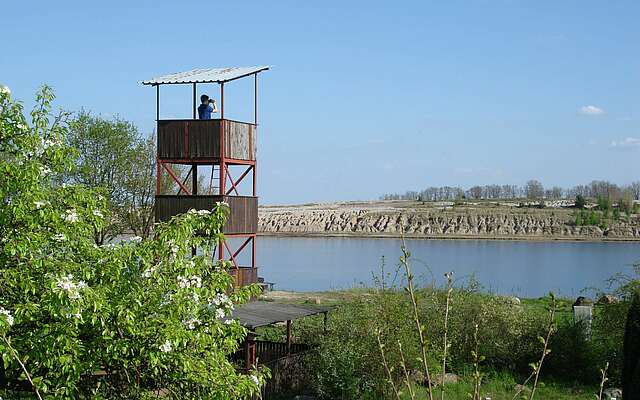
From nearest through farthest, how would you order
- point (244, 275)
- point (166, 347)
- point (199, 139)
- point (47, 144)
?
1. point (166, 347)
2. point (47, 144)
3. point (244, 275)
4. point (199, 139)

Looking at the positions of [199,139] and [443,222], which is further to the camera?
[443,222]

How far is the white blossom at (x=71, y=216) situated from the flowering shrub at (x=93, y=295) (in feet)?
0.04

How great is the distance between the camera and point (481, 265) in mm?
52656

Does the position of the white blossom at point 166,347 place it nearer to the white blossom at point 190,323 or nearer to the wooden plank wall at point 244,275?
the white blossom at point 190,323

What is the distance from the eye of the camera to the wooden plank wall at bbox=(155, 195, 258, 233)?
23000mm

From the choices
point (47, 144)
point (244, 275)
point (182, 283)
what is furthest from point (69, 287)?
point (244, 275)

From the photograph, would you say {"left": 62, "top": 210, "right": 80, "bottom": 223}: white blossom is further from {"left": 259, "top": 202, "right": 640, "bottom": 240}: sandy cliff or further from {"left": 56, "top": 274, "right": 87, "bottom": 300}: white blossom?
{"left": 259, "top": 202, "right": 640, "bottom": 240}: sandy cliff

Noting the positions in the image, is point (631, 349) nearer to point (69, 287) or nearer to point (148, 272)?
point (148, 272)

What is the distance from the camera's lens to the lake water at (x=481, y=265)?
40469mm

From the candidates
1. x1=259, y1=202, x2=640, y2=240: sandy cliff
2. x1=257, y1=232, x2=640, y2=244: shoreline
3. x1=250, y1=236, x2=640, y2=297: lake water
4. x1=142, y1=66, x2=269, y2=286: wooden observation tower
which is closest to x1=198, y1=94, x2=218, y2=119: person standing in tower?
x1=142, y1=66, x2=269, y2=286: wooden observation tower

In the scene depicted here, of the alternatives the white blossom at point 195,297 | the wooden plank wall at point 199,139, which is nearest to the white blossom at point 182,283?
the white blossom at point 195,297

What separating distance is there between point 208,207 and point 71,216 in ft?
48.0

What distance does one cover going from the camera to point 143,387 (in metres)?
9.39

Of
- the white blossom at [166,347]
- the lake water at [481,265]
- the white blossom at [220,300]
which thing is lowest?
the lake water at [481,265]
